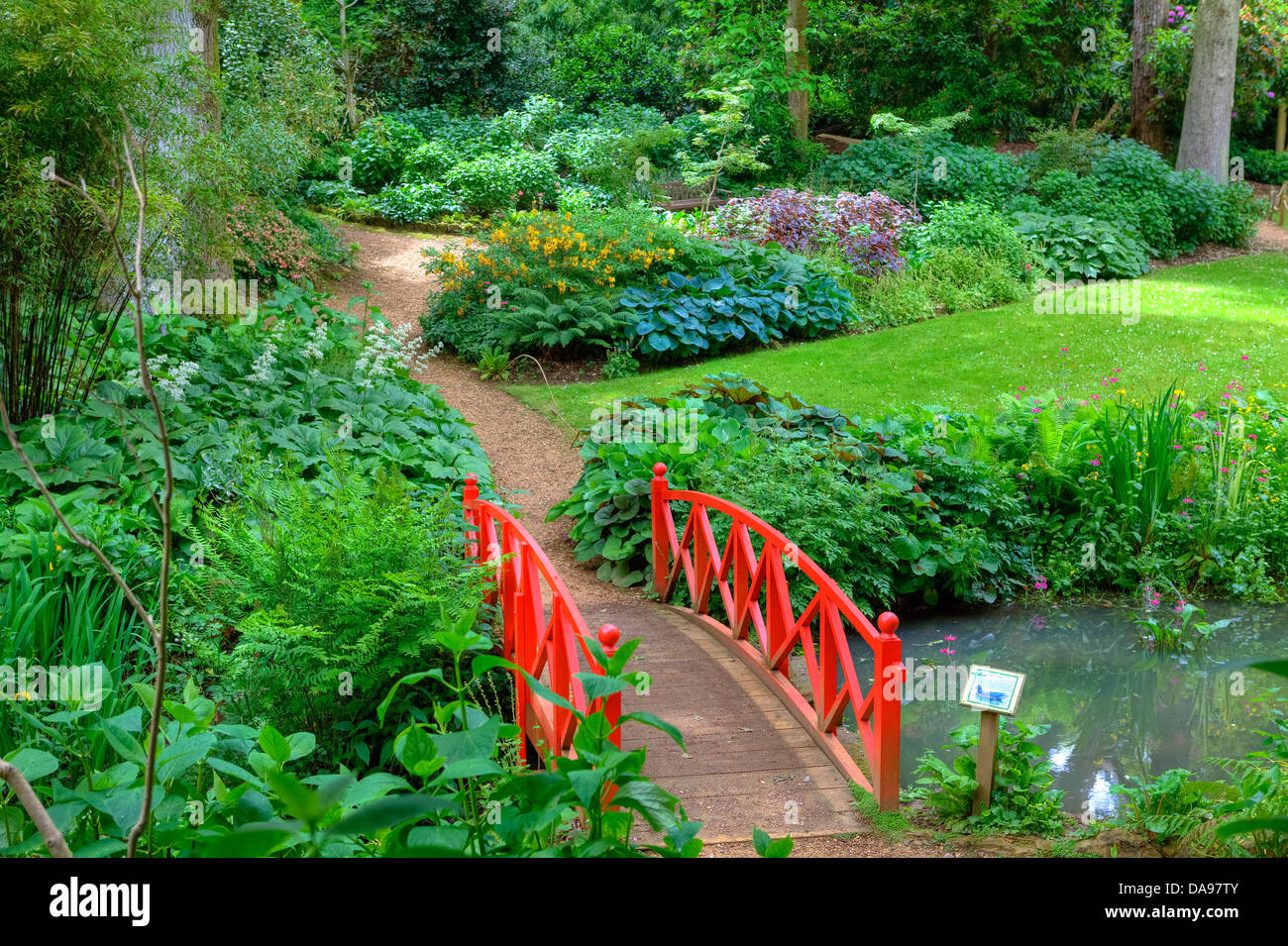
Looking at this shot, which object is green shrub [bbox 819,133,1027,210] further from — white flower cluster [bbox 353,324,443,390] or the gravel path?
white flower cluster [bbox 353,324,443,390]

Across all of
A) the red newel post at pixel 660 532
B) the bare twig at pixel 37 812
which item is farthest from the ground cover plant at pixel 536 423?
the red newel post at pixel 660 532

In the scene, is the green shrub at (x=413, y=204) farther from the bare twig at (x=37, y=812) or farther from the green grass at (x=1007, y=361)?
the bare twig at (x=37, y=812)

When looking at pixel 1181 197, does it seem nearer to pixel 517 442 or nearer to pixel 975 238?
pixel 975 238

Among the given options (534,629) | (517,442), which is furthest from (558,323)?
(534,629)

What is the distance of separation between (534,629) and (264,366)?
3.69 m

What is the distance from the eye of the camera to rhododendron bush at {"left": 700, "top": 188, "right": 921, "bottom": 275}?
1295 cm

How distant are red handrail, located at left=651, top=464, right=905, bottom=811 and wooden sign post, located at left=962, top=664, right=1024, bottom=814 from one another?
0.89 ft

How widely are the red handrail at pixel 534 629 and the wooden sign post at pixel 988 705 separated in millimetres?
1274

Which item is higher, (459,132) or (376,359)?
A: (459,132)

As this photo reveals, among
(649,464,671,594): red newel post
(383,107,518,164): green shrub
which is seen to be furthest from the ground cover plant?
(383,107,518,164): green shrub

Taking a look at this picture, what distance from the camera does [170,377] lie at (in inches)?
273

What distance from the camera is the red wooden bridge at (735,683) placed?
3.89m

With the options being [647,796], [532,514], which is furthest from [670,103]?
[647,796]
